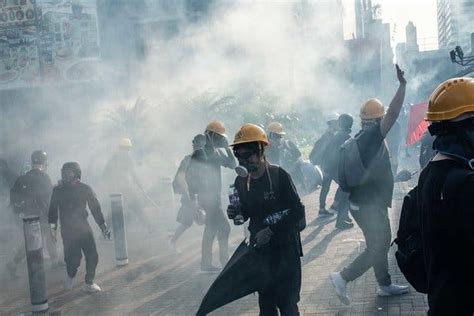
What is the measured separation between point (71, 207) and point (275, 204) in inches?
141

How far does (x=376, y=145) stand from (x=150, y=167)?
37.9 feet

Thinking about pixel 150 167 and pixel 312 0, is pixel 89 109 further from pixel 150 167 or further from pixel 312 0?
pixel 312 0

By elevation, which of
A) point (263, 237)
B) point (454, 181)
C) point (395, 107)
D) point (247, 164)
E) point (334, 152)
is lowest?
point (334, 152)

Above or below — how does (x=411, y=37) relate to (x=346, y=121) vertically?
above

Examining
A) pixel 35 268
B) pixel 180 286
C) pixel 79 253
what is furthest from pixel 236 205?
pixel 79 253

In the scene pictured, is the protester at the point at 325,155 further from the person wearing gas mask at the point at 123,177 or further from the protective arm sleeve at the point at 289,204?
the protective arm sleeve at the point at 289,204

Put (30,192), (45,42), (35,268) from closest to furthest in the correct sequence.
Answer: (35,268) → (30,192) → (45,42)

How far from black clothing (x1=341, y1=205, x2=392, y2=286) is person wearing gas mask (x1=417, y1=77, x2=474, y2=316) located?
9.03 ft

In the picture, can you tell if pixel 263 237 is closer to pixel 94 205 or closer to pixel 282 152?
pixel 94 205

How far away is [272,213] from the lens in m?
4.20

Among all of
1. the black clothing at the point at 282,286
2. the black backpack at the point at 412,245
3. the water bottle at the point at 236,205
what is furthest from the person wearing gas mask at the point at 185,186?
the black backpack at the point at 412,245

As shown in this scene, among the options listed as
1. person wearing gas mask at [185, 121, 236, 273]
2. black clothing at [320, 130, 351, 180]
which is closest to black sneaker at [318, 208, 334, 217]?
black clothing at [320, 130, 351, 180]

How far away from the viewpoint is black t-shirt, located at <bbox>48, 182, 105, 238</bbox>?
702 cm

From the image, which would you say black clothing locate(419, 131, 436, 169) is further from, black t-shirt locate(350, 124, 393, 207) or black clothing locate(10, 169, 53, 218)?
black clothing locate(10, 169, 53, 218)
